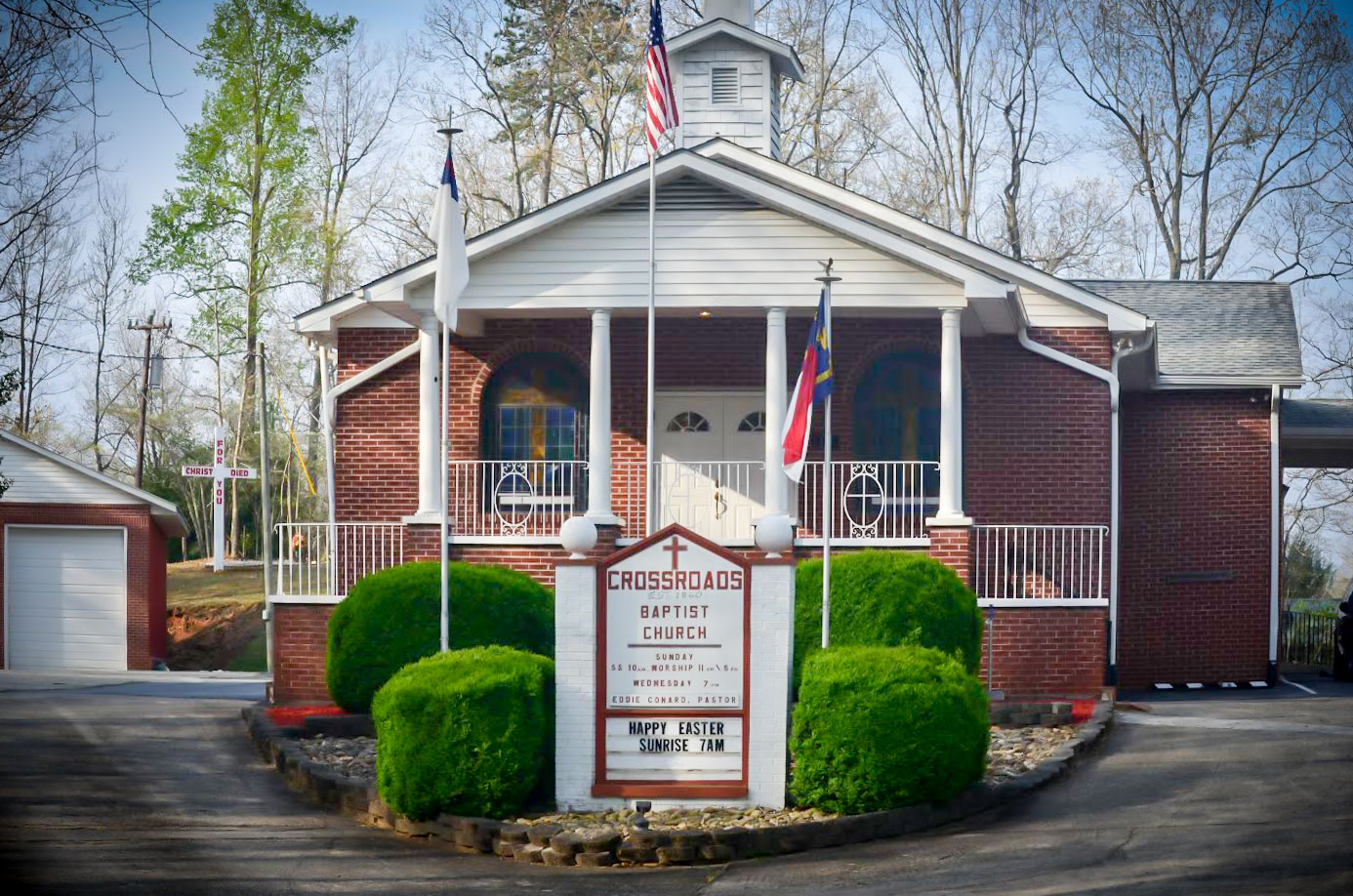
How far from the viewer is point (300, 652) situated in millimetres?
18047

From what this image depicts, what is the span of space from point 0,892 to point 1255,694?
14983mm

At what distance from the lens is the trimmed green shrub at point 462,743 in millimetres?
11711

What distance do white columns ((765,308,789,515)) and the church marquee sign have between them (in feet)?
20.0

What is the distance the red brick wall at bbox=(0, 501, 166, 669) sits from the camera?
92.0 feet

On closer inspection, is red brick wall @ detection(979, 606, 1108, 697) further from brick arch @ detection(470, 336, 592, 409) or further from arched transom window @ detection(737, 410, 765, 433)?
brick arch @ detection(470, 336, 592, 409)

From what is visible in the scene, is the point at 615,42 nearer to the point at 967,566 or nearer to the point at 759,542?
the point at 967,566

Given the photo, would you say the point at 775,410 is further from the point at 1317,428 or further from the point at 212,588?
the point at 212,588

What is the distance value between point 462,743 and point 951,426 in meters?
8.44

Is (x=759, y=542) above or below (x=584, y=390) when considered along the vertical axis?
below

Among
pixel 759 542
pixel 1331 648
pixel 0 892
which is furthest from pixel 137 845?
pixel 1331 648

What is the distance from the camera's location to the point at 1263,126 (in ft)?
118

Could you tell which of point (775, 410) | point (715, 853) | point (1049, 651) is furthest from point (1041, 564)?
point (715, 853)

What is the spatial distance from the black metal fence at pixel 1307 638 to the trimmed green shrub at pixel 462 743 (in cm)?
1868

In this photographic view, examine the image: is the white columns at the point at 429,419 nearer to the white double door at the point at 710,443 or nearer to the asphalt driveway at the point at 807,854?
the white double door at the point at 710,443
